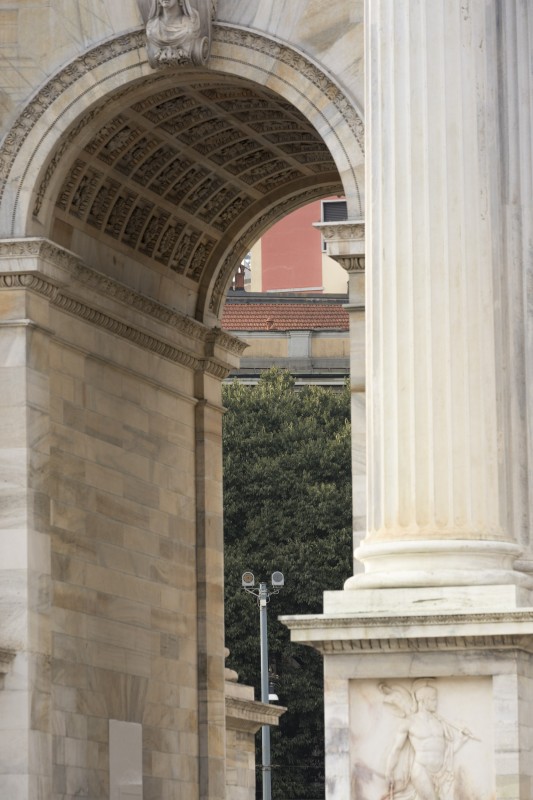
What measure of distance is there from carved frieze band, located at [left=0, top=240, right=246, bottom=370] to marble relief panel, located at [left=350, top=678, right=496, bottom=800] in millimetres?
11331

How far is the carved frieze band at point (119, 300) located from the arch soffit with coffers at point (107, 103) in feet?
1.58

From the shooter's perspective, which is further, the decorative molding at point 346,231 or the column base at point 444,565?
the decorative molding at point 346,231

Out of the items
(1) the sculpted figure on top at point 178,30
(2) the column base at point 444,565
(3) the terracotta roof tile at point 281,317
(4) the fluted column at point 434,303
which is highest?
(3) the terracotta roof tile at point 281,317

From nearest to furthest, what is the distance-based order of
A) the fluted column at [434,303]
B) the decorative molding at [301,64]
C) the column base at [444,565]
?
the column base at [444,565] → the fluted column at [434,303] → the decorative molding at [301,64]

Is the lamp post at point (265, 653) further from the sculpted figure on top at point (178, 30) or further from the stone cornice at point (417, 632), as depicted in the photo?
the stone cornice at point (417, 632)

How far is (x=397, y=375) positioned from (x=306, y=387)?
58672 millimetres

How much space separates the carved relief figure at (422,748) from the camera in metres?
27.5

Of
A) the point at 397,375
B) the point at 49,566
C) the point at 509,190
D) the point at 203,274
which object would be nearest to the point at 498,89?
the point at 509,190

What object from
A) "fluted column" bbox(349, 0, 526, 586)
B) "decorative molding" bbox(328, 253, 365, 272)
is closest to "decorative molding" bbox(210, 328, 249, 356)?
"decorative molding" bbox(328, 253, 365, 272)

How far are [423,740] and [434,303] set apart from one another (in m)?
5.43

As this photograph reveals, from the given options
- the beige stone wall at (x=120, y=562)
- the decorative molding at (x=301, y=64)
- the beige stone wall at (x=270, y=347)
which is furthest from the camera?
the beige stone wall at (x=270, y=347)

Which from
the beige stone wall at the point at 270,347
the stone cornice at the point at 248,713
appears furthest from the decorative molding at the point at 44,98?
the beige stone wall at the point at 270,347

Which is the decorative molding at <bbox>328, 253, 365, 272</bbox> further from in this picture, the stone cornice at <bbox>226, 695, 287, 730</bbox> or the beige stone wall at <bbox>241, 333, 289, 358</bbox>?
the beige stone wall at <bbox>241, 333, 289, 358</bbox>

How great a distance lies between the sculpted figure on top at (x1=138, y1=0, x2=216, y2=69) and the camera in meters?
36.5
